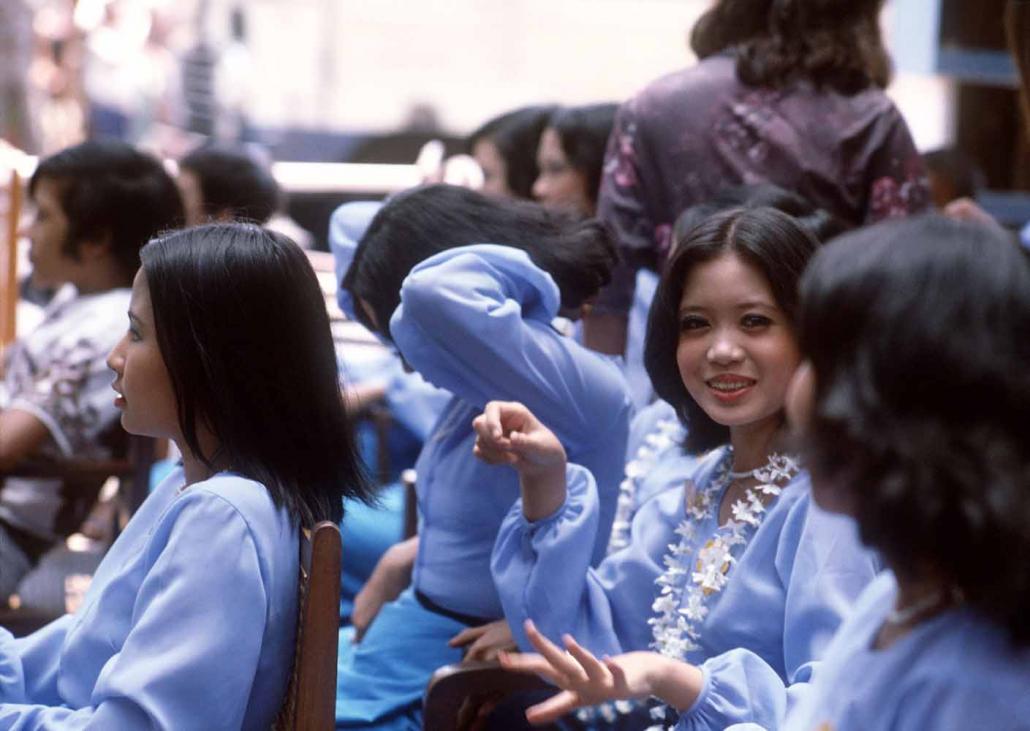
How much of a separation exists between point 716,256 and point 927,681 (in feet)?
2.75

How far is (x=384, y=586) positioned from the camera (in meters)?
2.61

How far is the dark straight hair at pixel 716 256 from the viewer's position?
1899 mm

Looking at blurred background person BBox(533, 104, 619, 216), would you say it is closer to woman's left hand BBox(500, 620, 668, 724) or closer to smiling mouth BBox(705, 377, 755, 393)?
smiling mouth BBox(705, 377, 755, 393)

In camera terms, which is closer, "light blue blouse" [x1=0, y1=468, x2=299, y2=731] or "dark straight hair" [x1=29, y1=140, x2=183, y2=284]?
"light blue blouse" [x1=0, y1=468, x2=299, y2=731]

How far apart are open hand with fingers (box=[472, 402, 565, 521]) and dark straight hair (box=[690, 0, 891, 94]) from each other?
985mm

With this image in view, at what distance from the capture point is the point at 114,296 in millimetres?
3168

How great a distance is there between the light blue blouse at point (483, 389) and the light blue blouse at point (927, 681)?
0.74m

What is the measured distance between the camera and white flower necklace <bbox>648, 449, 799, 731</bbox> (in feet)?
A: 6.13

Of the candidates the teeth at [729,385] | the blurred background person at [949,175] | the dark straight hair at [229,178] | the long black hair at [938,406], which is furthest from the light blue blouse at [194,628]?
the blurred background person at [949,175]

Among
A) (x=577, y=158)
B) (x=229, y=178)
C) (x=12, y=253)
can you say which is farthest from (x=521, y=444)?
(x=229, y=178)

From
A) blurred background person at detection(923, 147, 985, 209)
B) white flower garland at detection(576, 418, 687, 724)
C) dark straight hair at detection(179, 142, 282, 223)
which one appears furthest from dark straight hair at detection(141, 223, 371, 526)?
blurred background person at detection(923, 147, 985, 209)

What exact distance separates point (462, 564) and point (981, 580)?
1256 mm

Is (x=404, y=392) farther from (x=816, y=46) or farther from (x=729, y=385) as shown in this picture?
(x=729, y=385)

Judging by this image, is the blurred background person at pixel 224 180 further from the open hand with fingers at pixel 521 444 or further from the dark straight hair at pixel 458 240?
the open hand with fingers at pixel 521 444
